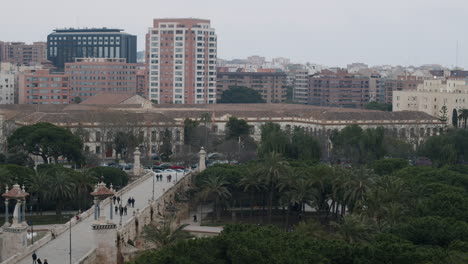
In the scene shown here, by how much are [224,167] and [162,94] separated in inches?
3120

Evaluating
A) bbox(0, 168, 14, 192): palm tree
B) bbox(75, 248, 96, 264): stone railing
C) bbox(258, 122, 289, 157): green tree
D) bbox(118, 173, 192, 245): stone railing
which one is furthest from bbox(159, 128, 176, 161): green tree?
bbox(75, 248, 96, 264): stone railing

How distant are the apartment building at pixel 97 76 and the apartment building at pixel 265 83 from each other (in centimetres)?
2627

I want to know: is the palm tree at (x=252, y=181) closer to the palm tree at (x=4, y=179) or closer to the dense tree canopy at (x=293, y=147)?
the palm tree at (x=4, y=179)

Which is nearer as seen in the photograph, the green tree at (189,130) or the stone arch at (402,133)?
the green tree at (189,130)

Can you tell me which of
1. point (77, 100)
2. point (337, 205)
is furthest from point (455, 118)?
point (337, 205)

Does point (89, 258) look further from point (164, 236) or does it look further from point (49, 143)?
point (49, 143)

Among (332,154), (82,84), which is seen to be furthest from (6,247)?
(82,84)

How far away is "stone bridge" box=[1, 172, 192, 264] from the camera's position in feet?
159

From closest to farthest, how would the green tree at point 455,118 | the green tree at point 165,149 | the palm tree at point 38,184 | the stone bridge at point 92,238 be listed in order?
the stone bridge at point 92,238
the palm tree at point 38,184
the green tree at point 165,149
the green tree at point 455,118

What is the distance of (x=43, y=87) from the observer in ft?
525

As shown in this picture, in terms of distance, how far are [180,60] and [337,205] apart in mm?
88281

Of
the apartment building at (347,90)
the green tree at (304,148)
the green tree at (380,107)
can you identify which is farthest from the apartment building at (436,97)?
the apartment building at (347,90)

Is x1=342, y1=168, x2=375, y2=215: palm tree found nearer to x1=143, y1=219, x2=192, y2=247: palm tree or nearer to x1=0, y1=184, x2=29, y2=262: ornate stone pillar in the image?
x1=143, y1=219, x2=192, y2=247: palm tree

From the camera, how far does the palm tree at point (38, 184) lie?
6888 cm
